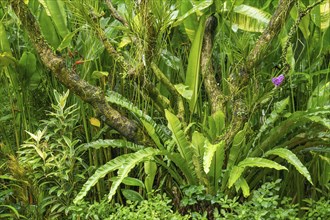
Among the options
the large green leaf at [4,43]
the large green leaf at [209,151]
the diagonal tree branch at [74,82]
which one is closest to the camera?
the large green leaf at [209,151]

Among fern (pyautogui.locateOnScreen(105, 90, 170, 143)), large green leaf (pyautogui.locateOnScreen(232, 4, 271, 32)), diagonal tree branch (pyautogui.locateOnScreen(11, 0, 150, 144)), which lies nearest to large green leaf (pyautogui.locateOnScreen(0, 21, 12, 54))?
diagonal tree branch (pyautogui.locateOnScreen(11, 0, 150, 144))

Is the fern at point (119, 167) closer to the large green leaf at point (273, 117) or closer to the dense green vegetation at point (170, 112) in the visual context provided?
the dense green vegetation at point (170, 112)

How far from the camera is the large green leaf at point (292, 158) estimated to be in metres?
2.52

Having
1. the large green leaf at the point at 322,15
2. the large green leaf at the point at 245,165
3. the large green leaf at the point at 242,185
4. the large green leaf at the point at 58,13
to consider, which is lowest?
the large green leaf at the point at 242,185

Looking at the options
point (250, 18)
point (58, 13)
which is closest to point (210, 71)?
point (250, 18)

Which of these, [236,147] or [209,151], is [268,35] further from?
[209,151]

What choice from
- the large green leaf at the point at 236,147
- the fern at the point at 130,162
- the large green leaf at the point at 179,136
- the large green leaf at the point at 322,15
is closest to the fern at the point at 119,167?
the fern at the point at 130,162

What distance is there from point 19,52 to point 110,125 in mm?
845

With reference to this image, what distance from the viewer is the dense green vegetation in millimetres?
2723

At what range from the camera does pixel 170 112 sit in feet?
9.23

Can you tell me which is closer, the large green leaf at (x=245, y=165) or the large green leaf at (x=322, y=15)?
the large green leaf at (x=245, y=165)

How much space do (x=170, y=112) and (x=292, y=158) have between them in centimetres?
61

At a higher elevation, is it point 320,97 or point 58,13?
point 58,13

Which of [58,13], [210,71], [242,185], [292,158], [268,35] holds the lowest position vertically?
[242,185]
